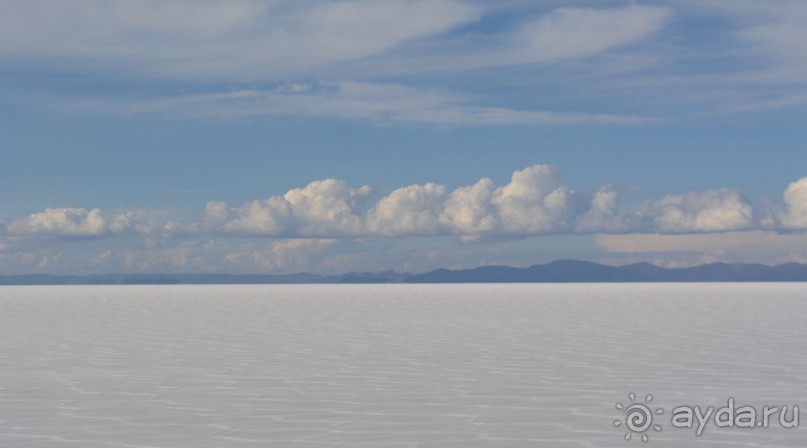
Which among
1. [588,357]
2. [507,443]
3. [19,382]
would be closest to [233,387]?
[19,382]

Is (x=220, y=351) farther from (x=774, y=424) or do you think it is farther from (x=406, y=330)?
(x=774, y=424)

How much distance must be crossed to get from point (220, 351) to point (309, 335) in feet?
18.2

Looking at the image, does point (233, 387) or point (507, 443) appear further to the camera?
point (233, 387)

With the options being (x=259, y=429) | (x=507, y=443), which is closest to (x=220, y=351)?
(x=259, y=429)

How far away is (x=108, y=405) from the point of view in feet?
45.6

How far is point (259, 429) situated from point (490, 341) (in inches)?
535

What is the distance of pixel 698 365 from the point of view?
18469 mm

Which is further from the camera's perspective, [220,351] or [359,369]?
[220,351]

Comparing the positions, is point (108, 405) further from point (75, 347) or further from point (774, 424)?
point (75, 347)

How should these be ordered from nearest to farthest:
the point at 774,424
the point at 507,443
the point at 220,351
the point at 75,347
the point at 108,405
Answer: the point at 507,443
the point at 774,424
the point at 108,405
the point at 220,351
the point at 75,347

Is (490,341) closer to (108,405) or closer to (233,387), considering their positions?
(233,387)

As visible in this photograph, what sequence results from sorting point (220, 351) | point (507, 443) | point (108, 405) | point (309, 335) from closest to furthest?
1. point (507, 443)
2. point (108, 405)
3. point (220, 351)
4. point (309, 335)

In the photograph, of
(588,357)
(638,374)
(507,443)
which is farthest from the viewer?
(588,357)

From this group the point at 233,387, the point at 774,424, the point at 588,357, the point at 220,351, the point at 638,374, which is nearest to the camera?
the point at 774,424
